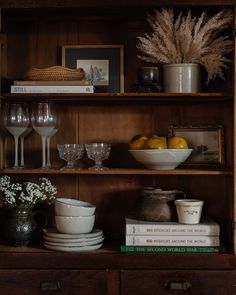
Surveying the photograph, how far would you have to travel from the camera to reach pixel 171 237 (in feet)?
7.34

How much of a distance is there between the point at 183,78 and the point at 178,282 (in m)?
0.88

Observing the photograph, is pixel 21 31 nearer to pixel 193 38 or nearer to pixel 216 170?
pixel 193 38

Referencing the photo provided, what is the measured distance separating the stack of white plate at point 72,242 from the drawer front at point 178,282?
7.5 inches

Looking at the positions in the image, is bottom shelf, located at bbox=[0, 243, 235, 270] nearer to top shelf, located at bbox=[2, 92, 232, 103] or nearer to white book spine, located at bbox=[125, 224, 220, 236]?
white book spine, located at bbox=[125, 224, 220, 236]

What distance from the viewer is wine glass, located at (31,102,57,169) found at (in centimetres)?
237

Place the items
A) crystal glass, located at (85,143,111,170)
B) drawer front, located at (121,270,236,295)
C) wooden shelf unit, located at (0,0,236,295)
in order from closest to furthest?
drawer front, located at (121,270,236,295), crystal glass, located at (85,143,111,170), wooden shelf unit, located at (0,0,236,295)

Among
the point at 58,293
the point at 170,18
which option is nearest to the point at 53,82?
the point at 170,18

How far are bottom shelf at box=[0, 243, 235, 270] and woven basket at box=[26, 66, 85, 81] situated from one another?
0.77 metres

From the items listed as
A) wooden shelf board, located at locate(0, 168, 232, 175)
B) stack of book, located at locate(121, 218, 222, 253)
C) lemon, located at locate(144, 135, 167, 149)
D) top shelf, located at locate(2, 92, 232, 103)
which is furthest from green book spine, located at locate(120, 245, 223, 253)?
top shelf, located at locate(2, 92, 232, 103)

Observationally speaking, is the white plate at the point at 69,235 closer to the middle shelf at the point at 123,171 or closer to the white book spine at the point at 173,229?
the white book spine at the point at 173,229

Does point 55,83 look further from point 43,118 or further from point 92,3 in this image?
point 92,3

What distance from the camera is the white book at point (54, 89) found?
7.50ft

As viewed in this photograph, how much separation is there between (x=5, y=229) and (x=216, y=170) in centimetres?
98

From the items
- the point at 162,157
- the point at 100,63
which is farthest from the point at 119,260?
the point at 100,63
